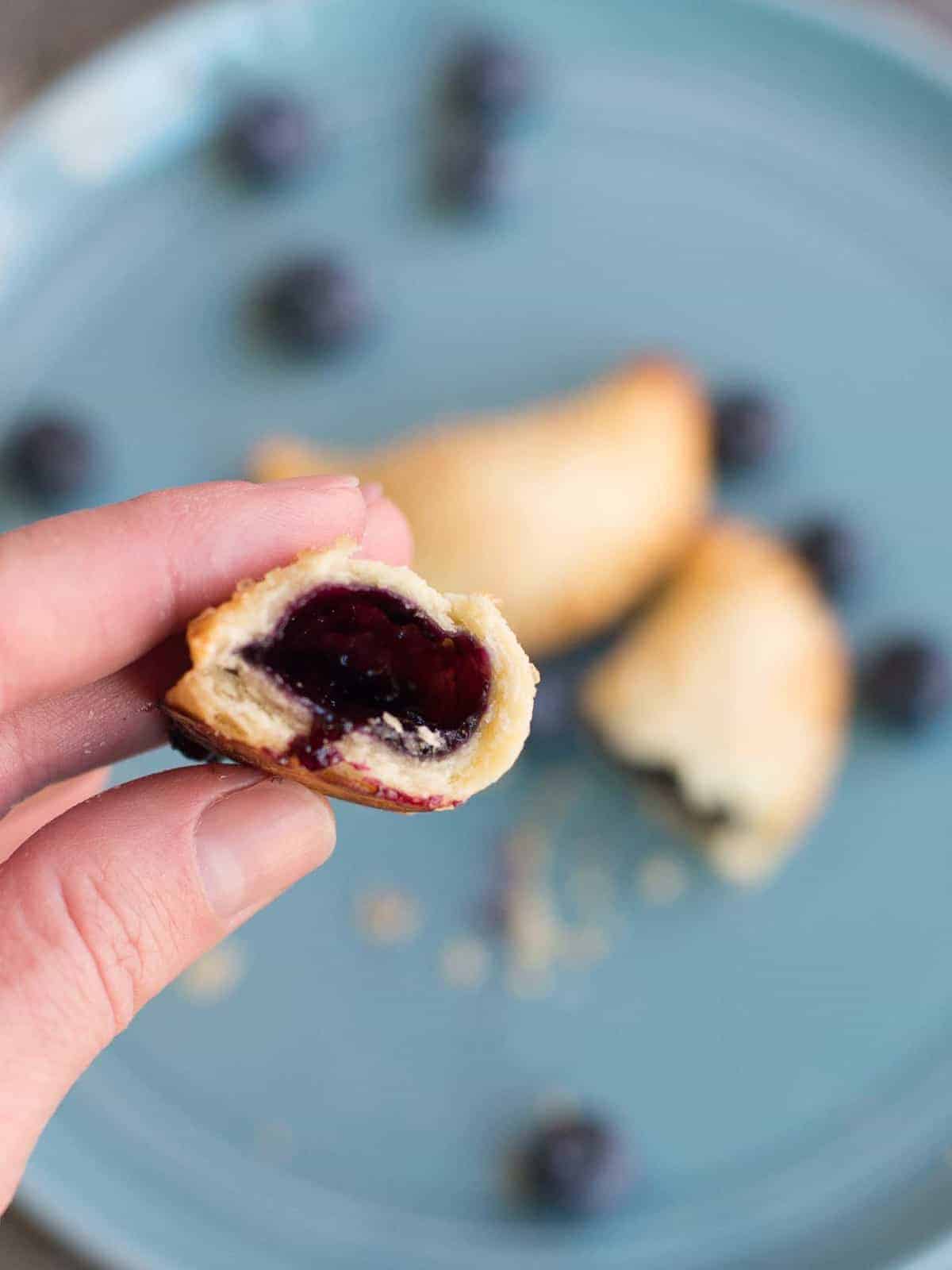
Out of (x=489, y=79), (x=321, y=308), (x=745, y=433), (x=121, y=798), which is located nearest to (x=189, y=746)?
(x=121, y=798)

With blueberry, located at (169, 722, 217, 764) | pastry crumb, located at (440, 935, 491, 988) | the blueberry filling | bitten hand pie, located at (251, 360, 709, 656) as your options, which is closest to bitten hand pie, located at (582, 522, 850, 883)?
the blueberry filling

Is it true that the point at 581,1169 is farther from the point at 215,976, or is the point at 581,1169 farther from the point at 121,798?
the point at 121,798

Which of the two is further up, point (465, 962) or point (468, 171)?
point (468, 171)

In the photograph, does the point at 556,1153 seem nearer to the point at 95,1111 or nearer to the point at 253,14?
the point at 95,1111

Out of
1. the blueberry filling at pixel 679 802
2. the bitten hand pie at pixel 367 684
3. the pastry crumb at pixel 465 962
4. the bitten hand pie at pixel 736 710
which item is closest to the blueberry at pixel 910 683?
the bitten hand pie at pixel 736 710

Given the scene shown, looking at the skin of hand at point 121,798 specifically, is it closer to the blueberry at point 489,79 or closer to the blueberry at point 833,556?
the blueberry at point 833,556

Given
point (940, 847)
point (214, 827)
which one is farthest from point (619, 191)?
point (214, 827)

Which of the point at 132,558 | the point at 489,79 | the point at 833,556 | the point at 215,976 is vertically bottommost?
the point at 215,976
